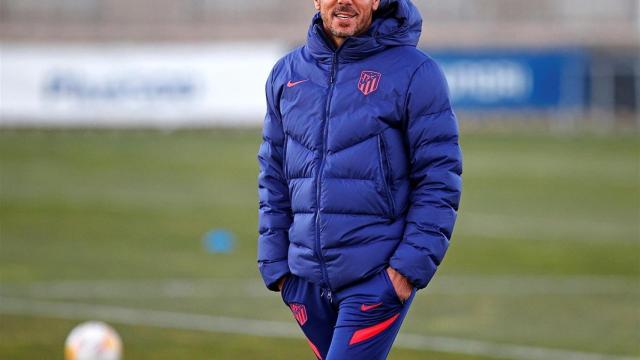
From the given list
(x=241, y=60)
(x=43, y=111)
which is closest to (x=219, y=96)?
(x=241, y=60)

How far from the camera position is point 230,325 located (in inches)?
417

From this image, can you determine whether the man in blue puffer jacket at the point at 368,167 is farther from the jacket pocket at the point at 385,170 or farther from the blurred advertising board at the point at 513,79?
the blurred advertising board at the point at 513,79

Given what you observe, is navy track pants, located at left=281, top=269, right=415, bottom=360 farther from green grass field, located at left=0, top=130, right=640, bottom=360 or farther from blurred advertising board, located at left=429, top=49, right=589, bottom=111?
blurred advertising board, located at left=429, top=49, right=589, bottom=111

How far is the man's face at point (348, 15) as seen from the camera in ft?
18.2

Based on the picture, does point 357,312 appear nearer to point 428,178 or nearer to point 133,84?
point 428,178

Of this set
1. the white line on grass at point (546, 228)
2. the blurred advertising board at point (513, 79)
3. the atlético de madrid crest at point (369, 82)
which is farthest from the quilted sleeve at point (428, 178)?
the blurred advertising board at point (513, 79)

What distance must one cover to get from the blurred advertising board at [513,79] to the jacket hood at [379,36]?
2858 centimetres

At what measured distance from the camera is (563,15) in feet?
152

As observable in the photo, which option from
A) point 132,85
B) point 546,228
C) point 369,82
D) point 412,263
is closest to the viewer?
point 412,263

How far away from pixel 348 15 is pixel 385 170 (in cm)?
62

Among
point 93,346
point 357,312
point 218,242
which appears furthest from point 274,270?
point 218,242

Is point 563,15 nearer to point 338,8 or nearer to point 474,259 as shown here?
point 474,259

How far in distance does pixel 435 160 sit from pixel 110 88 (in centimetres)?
2733

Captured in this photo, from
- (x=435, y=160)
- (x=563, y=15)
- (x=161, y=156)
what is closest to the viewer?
(x=435, y=160)
